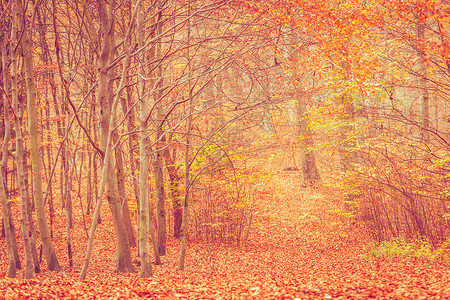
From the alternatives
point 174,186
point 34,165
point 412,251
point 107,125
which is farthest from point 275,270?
point 34,165

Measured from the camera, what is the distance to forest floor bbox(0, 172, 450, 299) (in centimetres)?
494

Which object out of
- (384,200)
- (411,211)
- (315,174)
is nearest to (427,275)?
(411,211)

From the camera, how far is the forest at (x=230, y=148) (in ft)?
20.9

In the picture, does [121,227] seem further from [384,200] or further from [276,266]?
[384,200]

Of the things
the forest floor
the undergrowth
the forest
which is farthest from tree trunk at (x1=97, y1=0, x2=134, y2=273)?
the undergrowth

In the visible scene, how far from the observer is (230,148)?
10289mm

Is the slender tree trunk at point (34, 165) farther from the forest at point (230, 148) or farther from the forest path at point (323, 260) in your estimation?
the forest path at point (323, 260)

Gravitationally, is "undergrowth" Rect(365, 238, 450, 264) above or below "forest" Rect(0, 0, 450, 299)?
below

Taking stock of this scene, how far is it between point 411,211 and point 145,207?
779cm

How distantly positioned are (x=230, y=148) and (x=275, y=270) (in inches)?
140

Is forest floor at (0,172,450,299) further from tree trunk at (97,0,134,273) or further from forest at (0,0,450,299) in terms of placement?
tree trunk at (97,0,134,273)

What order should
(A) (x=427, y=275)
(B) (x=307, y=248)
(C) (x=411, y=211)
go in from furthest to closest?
1. (B) (x=307, y=248)
2. (C) (x=411, y=211)
3. (A) (x=427, y=275)

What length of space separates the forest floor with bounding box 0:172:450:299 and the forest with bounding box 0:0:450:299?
6cm

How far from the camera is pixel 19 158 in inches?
267
